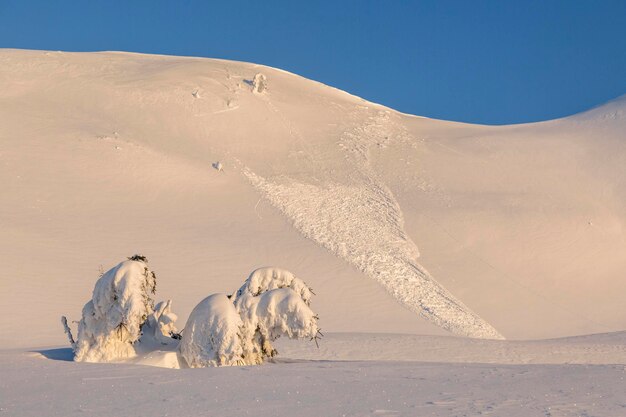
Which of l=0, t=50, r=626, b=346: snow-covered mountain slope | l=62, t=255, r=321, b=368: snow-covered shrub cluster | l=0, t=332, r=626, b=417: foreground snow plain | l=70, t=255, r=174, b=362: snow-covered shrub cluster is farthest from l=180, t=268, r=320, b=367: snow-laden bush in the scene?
l=0, t=50, r=626, b=346: snow-covered mountain slope

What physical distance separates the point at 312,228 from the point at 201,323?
83.3 ft

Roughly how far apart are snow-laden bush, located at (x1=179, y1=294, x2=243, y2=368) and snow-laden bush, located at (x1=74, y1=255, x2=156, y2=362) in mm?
991

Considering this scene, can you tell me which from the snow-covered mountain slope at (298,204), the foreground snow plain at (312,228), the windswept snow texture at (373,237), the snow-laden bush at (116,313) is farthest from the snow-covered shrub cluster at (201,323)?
the windswept snow texture at (373,237)

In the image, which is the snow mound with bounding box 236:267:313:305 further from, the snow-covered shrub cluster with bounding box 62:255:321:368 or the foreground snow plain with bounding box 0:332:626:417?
the foreground snow plain with bounding box 0:332:626:417

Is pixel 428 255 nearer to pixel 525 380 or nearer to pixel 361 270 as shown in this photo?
pixel 361 270

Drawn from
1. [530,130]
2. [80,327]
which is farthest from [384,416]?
[530,130]

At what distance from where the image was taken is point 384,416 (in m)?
9.72

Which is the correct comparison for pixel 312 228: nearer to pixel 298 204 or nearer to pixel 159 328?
pixel 298 204

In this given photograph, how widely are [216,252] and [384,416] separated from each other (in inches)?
1088

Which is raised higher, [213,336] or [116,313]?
[116,313]

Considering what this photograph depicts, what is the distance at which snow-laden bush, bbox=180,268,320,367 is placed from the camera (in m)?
15.1

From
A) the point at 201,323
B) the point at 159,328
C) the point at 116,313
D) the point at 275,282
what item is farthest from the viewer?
the point at 275,282

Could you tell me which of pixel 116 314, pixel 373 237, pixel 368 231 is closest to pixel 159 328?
pixel 116 314

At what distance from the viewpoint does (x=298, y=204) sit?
4275cm
